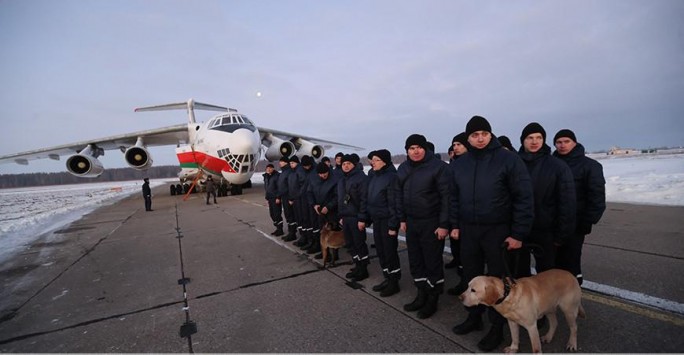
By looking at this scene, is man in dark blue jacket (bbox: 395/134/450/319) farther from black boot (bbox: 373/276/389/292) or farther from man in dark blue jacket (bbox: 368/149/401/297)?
black boot (bbox: 373/276/389/292)

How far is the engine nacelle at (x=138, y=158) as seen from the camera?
16.3 metres

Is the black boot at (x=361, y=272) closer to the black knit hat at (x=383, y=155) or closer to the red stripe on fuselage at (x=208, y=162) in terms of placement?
the black knit hat at (x=383, y=155)

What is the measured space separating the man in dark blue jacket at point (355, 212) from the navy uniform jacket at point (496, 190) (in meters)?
1.70

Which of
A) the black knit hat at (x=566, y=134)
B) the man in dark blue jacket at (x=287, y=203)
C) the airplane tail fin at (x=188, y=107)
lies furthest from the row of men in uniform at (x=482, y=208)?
the airplane tail fin at (x=188, y=107)

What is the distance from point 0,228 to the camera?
1038 centimetres

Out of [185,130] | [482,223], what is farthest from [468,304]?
[185,130]

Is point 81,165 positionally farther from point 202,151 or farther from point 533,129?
point 533,129

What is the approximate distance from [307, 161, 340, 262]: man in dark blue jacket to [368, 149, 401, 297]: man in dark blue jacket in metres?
1.40

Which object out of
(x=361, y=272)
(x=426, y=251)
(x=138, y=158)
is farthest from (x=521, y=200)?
(x=138, y=158)

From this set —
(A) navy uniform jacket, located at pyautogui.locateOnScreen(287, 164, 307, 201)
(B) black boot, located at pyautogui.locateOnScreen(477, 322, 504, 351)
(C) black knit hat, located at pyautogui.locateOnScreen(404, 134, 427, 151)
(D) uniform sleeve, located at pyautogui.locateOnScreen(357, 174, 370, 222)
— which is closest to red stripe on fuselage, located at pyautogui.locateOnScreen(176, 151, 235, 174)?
(A) navy uniform jacket, located at pyautogui.locateOnScreen(287, 164, 307, 201)

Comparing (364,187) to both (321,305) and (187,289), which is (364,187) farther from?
(187,289)

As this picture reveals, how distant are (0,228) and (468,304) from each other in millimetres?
15027

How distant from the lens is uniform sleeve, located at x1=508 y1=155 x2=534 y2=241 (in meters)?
2.74

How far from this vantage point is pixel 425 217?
3445mm
